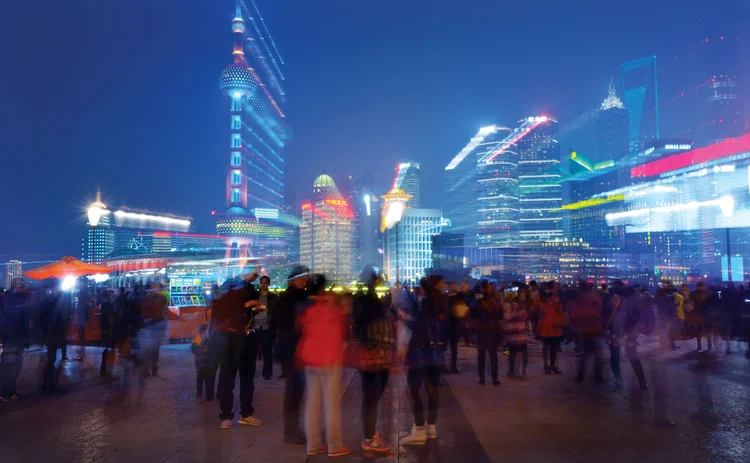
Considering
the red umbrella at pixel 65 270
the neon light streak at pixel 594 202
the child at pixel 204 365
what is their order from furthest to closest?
the neon light streak at pixel 594 202 → the red umbrella at pixel 65 270 → the child at pixel 204 365

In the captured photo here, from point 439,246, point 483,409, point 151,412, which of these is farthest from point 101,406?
point 439,246

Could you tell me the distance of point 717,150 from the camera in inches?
2557

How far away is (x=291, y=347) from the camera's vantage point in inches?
240

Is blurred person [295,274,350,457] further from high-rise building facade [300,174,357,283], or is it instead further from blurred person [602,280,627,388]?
high-rise building facade [300,174,357,283]

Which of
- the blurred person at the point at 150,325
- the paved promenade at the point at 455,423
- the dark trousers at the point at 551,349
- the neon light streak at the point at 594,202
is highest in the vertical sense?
the neon light streak at the point at 594,202

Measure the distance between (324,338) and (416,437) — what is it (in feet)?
5.12

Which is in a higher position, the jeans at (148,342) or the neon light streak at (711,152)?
the neon light streak at (711,152)

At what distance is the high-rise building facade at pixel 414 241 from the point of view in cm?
13088

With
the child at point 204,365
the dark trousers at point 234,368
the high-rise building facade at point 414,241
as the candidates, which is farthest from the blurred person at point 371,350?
the high-rise building facade at point 414,241

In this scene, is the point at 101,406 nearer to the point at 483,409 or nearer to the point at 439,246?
the point at 483,409

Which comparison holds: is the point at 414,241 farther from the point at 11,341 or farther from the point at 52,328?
the point at 11,341

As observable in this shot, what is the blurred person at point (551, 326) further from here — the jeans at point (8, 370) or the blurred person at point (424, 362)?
the jeans at point (8, 370)

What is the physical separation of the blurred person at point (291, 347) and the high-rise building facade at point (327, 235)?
149m

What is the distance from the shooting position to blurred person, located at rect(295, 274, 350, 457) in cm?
538
